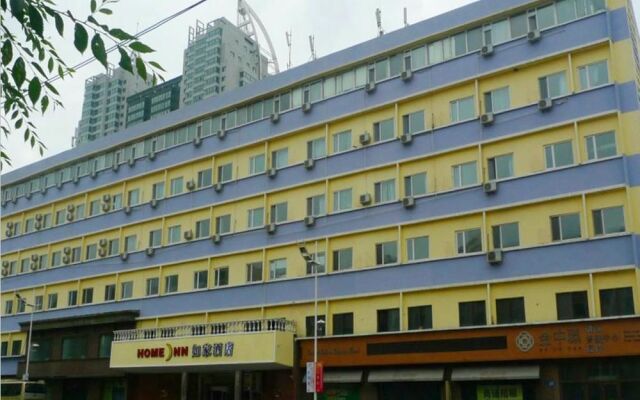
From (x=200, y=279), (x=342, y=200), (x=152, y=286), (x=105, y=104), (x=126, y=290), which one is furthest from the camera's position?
(x=105, y=104)

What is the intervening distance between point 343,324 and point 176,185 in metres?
14.4

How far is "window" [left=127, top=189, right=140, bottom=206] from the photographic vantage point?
41781 millimetres

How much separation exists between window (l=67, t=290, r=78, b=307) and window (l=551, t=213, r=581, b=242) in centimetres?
2979

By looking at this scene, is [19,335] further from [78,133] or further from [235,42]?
[78,133]

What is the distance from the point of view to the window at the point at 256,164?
36.1 meters

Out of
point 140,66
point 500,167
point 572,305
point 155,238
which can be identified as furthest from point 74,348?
point 140,66

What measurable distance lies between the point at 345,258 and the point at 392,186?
3.92 m

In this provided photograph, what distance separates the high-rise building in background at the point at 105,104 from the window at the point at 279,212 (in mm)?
107340

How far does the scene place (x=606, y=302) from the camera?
78.9 ft

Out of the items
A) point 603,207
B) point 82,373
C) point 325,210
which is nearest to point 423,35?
point 325,210

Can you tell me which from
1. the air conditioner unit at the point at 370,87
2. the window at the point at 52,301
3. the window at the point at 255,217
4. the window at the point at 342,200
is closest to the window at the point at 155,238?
the window at the point at 255,217

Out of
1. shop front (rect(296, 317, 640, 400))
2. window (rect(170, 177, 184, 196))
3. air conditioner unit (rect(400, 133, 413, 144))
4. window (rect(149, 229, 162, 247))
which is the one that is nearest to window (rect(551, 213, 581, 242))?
shop front (rect(296, 317, 640, 400))

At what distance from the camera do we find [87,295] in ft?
140

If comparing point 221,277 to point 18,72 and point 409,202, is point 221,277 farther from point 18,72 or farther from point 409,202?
point 18,72
